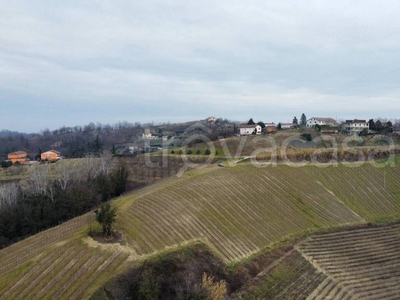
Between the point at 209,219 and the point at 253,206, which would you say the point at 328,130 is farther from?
the point at 209,219


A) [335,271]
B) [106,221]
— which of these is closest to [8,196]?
[106,221]

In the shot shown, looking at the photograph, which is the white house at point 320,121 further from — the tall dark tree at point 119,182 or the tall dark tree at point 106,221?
the tall dark tree at point 106,221

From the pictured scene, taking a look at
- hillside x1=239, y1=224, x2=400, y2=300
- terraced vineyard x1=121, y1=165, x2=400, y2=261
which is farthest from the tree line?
hillside x1=239, y1=224, x2=400, y2=300

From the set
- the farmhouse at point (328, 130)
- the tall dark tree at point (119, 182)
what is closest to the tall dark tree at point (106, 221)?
the tall dark tree at point (119, 182)

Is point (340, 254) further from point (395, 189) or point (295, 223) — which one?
point (395, 189)

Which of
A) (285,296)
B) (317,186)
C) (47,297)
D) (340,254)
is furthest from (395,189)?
(47,297)

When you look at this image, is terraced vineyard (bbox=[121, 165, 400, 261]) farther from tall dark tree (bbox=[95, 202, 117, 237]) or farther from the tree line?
the tree line
